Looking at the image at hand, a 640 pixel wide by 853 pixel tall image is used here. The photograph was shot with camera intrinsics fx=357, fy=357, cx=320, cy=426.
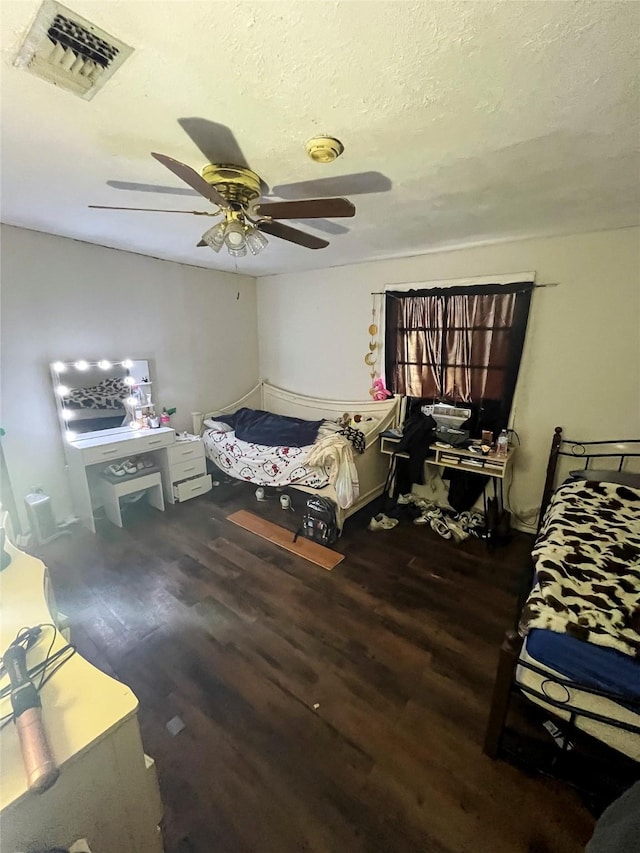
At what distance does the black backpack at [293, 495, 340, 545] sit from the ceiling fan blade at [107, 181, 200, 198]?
2.33m

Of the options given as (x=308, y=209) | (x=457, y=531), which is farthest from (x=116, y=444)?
(x=457, y=531)

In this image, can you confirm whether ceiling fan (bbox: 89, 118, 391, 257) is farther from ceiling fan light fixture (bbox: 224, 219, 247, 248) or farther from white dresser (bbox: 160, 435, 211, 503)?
white dresser (bbox: 160, 435, 211, 503)

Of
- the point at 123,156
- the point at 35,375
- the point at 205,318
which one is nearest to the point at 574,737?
the point at 123,156

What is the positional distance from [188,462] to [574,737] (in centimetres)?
346

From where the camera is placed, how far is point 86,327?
3229 mm

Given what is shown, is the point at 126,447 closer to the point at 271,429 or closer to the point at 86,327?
the point at 86,327

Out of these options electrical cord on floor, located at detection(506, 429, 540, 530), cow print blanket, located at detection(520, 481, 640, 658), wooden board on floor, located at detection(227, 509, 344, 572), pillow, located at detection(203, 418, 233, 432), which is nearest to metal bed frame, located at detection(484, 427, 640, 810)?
cow print blanket, located at detection(520, 481, 640, 658)

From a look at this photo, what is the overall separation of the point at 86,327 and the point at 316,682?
3.35 meters

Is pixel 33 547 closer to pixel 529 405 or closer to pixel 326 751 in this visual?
pixel 326 751

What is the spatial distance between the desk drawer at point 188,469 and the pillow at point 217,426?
37 cm

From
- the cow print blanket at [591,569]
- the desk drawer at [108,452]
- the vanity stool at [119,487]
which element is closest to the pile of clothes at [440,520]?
the cow print blanket at [591,569]

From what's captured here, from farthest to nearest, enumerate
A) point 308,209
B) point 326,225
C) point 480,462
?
1. point 480,462
2. point 326,225
3. point 308,209

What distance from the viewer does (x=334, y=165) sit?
162 centimetres

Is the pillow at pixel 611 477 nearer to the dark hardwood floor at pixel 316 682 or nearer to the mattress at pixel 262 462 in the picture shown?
the dark hardwood floor at pixel 316 682
